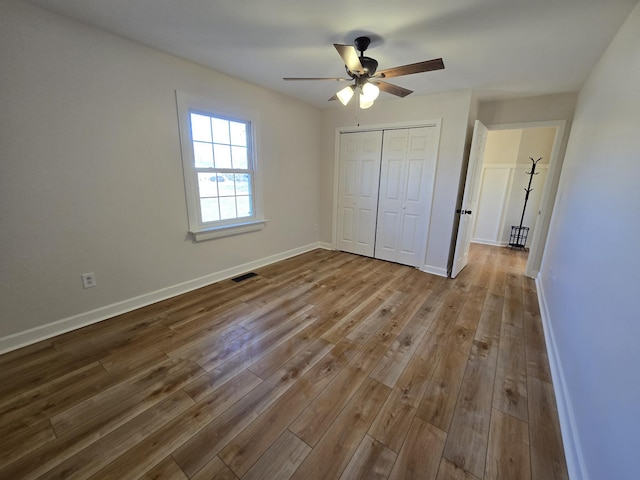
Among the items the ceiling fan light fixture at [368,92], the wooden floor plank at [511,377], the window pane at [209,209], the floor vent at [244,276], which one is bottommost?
the wooden floor plank at [511,377]

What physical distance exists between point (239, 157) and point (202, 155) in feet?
1.62

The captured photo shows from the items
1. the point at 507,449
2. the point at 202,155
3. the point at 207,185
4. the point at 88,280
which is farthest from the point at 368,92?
the point at 88,280

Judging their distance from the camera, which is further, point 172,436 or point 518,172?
point 518,172

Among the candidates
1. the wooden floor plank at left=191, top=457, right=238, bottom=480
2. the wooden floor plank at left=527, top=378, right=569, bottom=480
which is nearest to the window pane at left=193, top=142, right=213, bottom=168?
the wooden floor plank at left=191, top=457, right=238, bottom=480

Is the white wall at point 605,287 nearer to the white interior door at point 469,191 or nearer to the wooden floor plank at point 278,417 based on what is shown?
the white interior door at point 469,191

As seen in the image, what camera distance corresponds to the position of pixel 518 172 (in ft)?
16.9

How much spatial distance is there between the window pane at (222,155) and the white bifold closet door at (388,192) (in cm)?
196

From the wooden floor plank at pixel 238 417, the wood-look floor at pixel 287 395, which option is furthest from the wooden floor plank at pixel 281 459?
the wooden floor plank at pixel 238 417

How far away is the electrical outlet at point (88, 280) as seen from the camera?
2273mm

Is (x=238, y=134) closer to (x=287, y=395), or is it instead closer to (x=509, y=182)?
(x=287, y=395)

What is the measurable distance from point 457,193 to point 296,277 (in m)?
2.42

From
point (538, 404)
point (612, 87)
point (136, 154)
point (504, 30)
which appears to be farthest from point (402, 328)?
point (136, 154)

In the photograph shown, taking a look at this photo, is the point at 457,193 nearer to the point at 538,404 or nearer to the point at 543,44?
the point at 543,44

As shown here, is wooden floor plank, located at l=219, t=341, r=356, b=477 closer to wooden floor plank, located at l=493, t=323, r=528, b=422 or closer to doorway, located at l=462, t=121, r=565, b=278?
wooden floor plank, located at l=493, t=323, r=528, b=422
